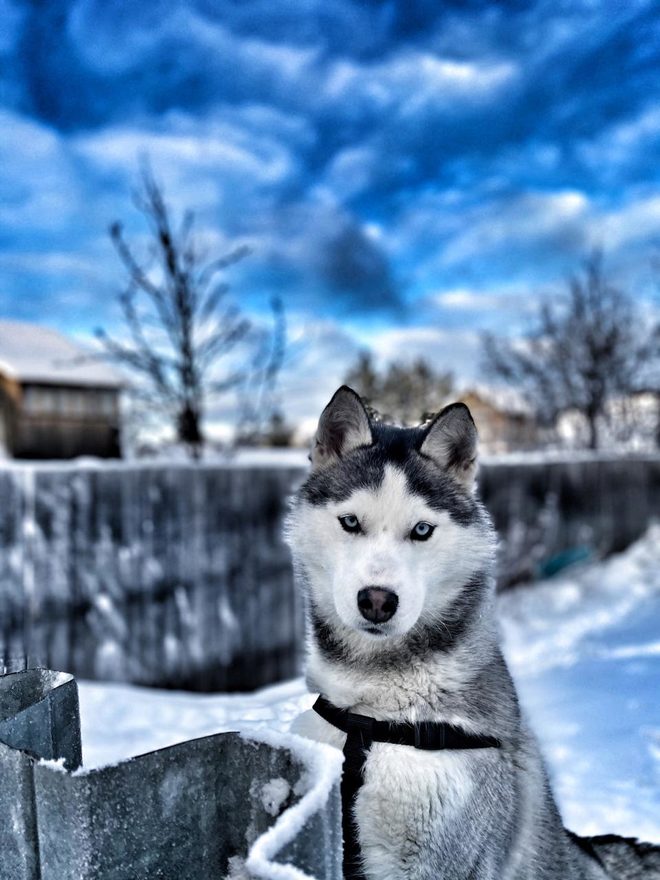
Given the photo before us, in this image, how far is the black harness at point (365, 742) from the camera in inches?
63.3

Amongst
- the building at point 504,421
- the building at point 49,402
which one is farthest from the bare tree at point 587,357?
the building at point 49,402

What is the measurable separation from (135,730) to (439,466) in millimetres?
3360

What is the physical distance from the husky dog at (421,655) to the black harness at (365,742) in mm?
14

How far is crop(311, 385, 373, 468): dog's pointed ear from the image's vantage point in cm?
198

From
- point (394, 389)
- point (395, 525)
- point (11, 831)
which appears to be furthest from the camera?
point (394, 389)

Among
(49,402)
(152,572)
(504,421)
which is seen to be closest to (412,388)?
(504,421)

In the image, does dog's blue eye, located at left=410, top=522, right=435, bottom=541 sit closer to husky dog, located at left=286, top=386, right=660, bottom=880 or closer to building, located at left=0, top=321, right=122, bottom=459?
husky dog, located at left=286, top=386, right=660, bottom=880

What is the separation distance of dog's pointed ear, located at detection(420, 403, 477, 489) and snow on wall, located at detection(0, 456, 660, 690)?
14.0 feet

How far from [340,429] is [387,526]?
409 mm

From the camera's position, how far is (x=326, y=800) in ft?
3.90

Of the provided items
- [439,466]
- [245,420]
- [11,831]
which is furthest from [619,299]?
[11,831]

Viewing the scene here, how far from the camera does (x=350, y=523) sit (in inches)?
71.6

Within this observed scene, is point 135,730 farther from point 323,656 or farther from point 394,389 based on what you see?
point 394,389

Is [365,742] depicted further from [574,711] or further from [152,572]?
[152,572]
